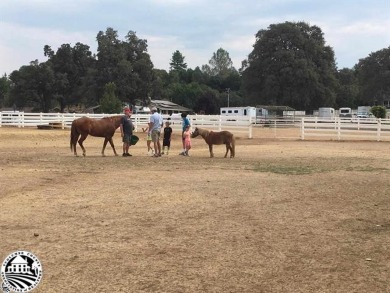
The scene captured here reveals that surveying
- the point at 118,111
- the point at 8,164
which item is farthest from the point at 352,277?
the point at 118,111

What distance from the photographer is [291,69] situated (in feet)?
202

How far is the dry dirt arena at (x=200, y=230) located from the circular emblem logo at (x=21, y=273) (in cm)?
9

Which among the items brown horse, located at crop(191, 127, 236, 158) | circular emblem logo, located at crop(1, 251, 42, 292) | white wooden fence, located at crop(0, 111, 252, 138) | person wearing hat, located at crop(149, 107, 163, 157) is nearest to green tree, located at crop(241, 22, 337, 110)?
white wooden fence, located at crop(0, 111, 252, 138)

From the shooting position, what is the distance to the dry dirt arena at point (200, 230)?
3869mm

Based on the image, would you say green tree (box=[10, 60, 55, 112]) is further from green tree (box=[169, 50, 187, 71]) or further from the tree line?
green tree (box=[169, 50, 187, 71])

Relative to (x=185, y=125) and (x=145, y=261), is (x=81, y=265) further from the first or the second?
(x=185, y=125)

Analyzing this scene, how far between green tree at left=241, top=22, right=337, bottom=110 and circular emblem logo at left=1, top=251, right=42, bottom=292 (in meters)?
59.5

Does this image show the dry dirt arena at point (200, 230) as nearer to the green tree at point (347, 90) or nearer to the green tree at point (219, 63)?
the green tree at point (347, 90)

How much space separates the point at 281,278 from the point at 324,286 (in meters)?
0.36

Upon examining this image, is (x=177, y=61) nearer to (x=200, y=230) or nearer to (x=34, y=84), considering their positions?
(x=34, y=84)

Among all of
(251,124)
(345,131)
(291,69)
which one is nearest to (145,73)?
(291,69)

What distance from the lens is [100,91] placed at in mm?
61969

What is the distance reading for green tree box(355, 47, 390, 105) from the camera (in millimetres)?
79631

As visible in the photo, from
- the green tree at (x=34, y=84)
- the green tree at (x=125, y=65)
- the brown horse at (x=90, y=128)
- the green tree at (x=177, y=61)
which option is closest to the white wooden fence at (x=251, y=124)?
the brown horse at (x=90, y=128)
